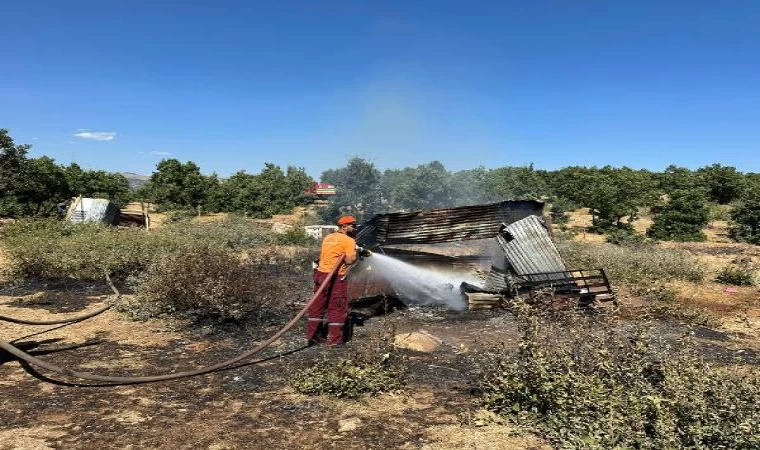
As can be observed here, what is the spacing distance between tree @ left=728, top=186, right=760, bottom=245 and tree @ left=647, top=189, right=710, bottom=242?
5.01 ft

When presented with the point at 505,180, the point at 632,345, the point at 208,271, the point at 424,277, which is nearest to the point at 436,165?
the point at 505,180

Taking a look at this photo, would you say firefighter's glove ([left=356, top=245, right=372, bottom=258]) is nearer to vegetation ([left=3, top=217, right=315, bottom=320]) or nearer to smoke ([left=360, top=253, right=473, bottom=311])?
smoke ([left=360, top=253, right=473, bottom=311])

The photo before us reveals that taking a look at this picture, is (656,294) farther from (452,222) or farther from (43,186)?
(43,186)

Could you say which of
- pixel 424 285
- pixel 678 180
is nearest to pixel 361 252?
pixel 424 285

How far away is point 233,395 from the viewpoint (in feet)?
17.0

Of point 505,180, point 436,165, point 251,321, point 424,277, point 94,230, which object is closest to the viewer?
point 251,321

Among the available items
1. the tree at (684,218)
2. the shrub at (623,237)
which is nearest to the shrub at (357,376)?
the shrub at (623,237)

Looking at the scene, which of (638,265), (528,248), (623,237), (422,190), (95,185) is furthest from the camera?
(95,185)

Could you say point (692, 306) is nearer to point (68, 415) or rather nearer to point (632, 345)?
point (632, 345)

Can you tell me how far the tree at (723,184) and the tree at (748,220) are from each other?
14.5 metres

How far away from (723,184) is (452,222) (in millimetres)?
37184

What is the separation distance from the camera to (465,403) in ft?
16.5

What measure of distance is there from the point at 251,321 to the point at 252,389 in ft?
9.70

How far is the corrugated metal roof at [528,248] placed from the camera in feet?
32.5
